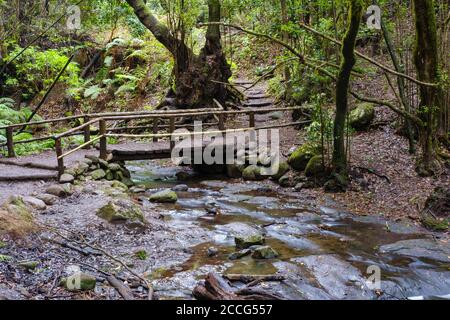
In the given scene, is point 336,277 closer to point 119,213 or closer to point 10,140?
point 119,213

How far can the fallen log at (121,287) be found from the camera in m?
4.92

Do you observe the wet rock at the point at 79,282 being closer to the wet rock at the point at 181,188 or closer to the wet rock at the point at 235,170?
the wet rock at the point at 181,188

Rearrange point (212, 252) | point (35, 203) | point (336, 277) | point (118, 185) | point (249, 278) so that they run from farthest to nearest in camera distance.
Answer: point (118, 185)
point (35, 203)
point (212, 252)
point (336, 277)
point (249, 278)

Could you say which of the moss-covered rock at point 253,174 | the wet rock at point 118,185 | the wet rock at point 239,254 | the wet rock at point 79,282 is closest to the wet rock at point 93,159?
the wet rock at point 118,185

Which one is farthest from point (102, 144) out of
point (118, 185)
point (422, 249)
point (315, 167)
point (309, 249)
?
point (422, 249)

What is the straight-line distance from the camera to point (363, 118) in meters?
11.9

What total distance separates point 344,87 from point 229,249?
177 inches

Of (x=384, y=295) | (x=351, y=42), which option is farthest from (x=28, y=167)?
(x=384, y=295)

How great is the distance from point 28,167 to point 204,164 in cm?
452

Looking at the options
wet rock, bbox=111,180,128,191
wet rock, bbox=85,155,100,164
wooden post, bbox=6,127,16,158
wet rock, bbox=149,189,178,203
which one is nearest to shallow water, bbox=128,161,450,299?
wet rock, bbox=149,189,178,203

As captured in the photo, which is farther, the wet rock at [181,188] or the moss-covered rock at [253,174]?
the moss-covered rock at [253,174]

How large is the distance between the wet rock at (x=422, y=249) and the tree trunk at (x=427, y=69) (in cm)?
278

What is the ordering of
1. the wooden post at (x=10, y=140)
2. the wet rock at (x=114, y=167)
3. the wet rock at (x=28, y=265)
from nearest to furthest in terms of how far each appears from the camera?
the wet rock at (x=28, y=265)
the wet rock at (x=114, y=167)
the wooden post at (x=10, y=140)

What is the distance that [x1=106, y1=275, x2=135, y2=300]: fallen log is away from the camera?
194 inches
